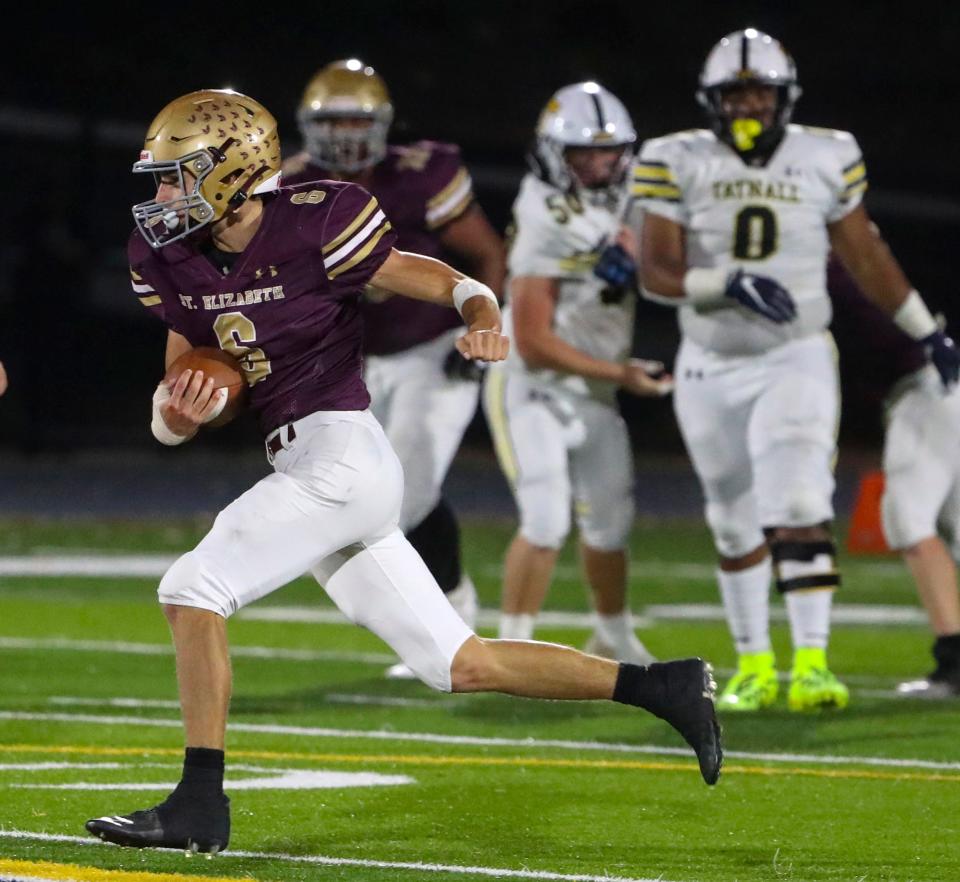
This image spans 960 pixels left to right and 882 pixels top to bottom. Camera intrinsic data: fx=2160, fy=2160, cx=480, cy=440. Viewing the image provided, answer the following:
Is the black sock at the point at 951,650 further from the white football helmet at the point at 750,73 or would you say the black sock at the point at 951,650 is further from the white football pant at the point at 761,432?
the white football helmet at the point at 750,73

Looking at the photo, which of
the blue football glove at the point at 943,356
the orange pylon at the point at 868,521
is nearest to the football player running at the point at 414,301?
the blue football glove at the point at 943,356

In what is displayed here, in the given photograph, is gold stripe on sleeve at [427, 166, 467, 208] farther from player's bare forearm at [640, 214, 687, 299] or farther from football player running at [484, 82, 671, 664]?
player's bare forearm at [640, 214, 687, 299]

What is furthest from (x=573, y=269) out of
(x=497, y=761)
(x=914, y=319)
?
(x=497, y=761)

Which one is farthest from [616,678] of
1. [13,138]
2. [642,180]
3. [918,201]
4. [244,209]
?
[918,201]

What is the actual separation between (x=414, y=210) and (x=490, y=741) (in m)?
2.14

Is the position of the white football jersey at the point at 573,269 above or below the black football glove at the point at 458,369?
above

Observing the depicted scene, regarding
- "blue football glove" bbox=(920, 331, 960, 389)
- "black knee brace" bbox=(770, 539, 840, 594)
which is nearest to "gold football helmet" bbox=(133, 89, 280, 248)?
"black knee brace" bbox=(770, 539, 840, 594)

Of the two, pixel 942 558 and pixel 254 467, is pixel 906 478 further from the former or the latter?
pixel 254 467

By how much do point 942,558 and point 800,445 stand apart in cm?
74

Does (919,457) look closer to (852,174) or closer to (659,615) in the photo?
(852,174)

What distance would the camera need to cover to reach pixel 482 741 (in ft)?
Result: 18.1

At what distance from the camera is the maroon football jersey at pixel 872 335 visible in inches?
264

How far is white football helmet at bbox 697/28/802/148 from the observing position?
6246 mm

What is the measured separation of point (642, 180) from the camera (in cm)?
640
